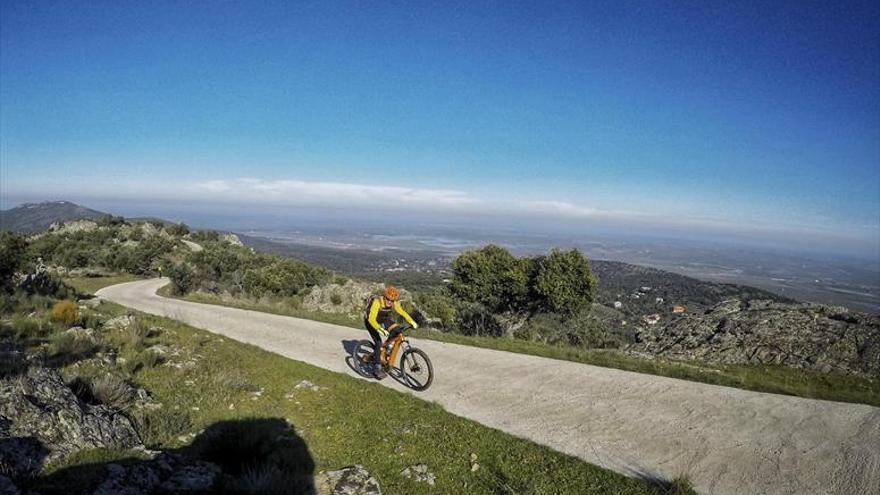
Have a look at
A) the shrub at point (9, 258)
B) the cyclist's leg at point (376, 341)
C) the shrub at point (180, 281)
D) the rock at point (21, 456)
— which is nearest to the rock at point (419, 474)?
the rock at point (21, 456)

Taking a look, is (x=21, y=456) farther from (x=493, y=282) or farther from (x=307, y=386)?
(x=493, y=282)

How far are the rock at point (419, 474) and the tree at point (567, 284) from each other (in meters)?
24.7

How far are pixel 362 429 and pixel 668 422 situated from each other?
5.44m

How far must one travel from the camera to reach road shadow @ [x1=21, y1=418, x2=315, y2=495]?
198 inches

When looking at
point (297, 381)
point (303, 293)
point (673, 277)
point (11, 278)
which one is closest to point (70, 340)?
point (297, 381)

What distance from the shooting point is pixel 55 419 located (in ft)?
20.2

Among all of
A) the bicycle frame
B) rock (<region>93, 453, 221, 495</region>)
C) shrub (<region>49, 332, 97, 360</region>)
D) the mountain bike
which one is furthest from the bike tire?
shrub (<region>49, 332, 97, 360</region>)

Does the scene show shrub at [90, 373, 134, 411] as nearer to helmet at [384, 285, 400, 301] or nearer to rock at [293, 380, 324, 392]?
rock at [293, 380, 324, 392]

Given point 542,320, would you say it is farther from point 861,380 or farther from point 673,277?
point 673,277

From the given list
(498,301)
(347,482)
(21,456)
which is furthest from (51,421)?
(498,301)

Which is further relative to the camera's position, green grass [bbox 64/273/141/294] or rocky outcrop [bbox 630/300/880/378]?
green grass [bbox 64/273/141/294]

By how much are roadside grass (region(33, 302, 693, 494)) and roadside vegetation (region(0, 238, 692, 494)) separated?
20mm

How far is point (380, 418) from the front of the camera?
29.6 feet

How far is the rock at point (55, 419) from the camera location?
5848mm
